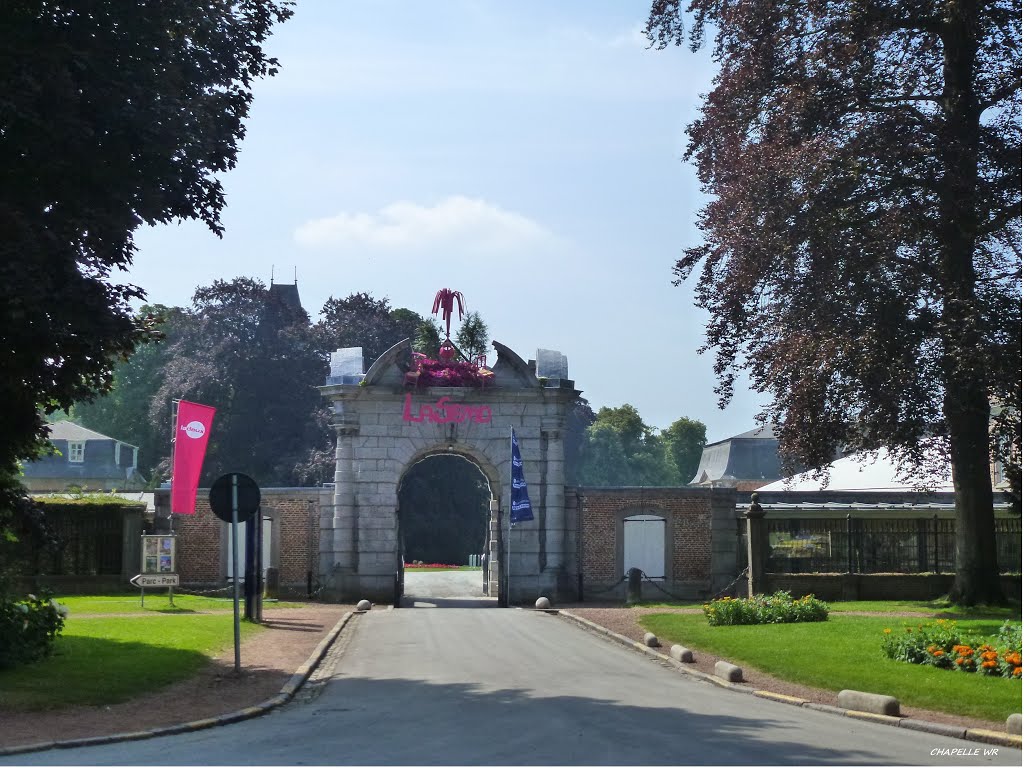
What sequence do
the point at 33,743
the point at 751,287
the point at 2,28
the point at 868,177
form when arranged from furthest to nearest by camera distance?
the point at 751,287 → the point at 868,177 → the point at 2,28 → the point at 33,743

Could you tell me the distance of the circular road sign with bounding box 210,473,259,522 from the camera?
1596 cm

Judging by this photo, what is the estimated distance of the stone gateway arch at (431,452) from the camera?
31.5 metres

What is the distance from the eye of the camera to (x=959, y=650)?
1527 cm

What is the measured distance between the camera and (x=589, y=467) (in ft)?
297

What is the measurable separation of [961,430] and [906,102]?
7.12 metres

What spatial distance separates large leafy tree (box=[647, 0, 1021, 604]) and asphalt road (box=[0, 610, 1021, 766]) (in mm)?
8148

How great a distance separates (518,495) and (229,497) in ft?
50.5

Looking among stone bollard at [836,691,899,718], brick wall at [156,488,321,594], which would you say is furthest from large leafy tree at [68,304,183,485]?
stone bollard at [836,691,899,718]

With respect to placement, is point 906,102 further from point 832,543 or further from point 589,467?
point 589,467

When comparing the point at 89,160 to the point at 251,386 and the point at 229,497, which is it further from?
the point at 251,386

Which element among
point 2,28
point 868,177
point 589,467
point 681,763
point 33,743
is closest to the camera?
point 681,763

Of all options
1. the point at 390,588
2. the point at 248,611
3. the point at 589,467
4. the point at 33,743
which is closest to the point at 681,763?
the point at 33,743

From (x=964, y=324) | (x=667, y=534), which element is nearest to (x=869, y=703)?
(x=964, y=324)

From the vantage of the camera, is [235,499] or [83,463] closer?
[235,499]
